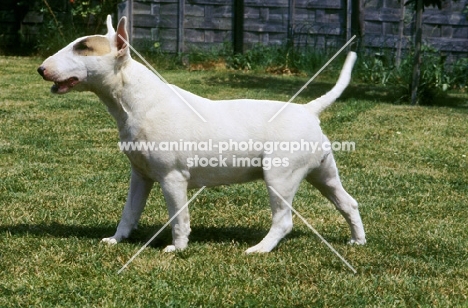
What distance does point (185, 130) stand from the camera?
4031 millimetres

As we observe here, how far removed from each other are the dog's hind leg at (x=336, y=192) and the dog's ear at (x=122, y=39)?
4.20ft

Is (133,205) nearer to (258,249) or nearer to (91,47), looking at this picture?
(258,249)

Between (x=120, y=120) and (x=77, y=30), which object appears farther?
(x=77, y=30)

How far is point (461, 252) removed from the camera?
4305 mm

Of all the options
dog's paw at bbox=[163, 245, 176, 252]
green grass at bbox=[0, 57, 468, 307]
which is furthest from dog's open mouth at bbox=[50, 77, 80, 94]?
dog's paw at bbox=[163, 245, 176, 252]

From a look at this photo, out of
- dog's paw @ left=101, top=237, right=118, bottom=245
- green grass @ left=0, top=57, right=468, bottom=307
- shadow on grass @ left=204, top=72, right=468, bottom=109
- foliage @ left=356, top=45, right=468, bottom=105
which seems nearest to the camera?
green grass @ left=0, top=57, right=468, bottom=307

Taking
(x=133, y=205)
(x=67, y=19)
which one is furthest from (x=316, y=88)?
(x=133, y=205)

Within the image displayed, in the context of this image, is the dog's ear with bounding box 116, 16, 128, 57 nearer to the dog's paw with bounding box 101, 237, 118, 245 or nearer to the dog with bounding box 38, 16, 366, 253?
the dog with bounding box 38, 16, 366, 253

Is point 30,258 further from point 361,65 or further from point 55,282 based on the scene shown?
point 361,65

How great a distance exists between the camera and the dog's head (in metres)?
3.97

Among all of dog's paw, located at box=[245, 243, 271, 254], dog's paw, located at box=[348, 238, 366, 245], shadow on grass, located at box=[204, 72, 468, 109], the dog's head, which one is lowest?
shadow on grass, located at box=[204, 72, 468, 109]

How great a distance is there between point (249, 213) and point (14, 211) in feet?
5.23

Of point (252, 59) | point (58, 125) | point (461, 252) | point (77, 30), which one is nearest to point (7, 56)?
point (77, 30)

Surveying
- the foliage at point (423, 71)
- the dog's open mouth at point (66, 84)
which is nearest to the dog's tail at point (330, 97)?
the dog's open mouth at point (66, 84)
